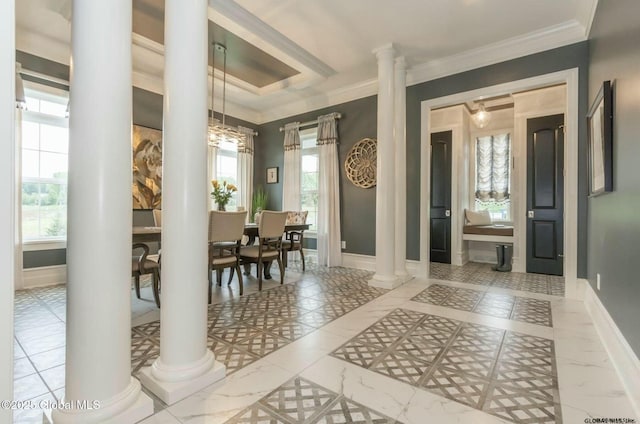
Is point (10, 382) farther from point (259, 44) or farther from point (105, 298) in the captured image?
point (259, 44)

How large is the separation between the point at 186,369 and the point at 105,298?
596mm

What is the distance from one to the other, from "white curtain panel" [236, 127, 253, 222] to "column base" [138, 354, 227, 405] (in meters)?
4.49

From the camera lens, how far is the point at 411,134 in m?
4.51

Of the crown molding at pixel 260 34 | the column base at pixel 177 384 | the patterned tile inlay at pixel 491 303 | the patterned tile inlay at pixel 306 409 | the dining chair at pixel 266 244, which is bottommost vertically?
the patterned tile inlay at pixel 306 409

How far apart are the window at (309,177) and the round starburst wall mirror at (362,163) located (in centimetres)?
87

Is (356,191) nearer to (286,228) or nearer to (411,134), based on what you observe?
(411,134)

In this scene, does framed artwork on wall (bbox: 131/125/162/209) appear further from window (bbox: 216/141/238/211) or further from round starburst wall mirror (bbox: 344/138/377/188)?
round starburst wall mirror (bbox: 344/138/377/188)

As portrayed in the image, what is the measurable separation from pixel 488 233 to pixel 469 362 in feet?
13.1

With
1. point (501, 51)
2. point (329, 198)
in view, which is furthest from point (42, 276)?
point (501, 51)

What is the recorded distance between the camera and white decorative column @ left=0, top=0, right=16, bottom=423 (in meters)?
0.75

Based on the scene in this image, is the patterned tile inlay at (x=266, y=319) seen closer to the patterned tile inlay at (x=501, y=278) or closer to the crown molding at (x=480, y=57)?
the patterned tile inlay at (x=501, y=278)

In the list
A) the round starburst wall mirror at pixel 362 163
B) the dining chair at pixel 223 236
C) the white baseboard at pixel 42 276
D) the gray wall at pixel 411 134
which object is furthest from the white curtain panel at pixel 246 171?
the white baseboard at pixel 42 276

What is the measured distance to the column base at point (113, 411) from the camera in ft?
4.05

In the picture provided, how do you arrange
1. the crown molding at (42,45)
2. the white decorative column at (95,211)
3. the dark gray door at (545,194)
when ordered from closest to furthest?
the white decorative column at (95,211)
the crown molding at (42,45)
the dark gray door at (545,194)
